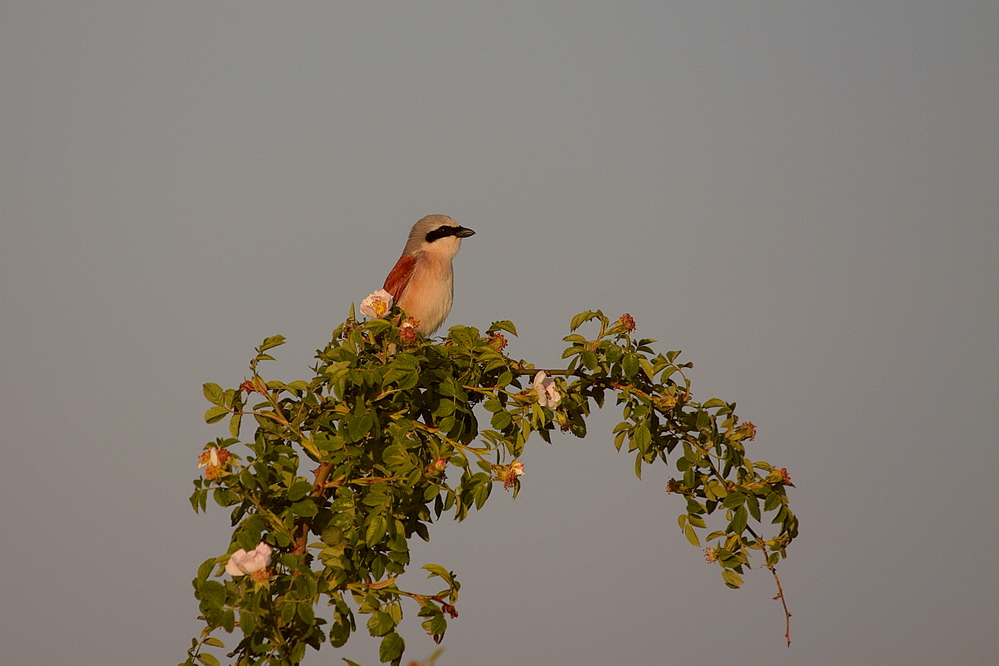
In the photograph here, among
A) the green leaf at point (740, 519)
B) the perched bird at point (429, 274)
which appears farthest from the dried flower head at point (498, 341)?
the perched bird at point (429, 274)

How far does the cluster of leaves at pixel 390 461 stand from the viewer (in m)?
3.30

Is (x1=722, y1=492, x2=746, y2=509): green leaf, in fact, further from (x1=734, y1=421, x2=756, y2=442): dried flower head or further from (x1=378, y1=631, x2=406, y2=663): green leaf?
(x1=378, y1=631, x2=406, y2=663): green leaf

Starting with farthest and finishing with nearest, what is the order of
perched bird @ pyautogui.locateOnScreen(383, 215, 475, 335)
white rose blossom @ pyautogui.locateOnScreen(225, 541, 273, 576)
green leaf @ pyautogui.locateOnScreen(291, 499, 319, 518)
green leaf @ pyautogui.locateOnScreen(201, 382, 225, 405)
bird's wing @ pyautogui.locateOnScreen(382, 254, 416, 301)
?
bird's wing @ pyautogui.locateOnScreen(382, 254, 416, 301) < perched bird @ pyautogui.locateOnScreen(383, 215, 475, 335) < green leaf @ pyautogui.locateOnScreen(201, 382, 225, 405) < green leaf @ pyautogui.locateOnScreen(291, 499, 319, 518) < white rose blossom @ pyautogui.locateOnScreen(225, 541, 273, 576)

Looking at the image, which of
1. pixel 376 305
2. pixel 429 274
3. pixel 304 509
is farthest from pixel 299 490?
pixel 429 274

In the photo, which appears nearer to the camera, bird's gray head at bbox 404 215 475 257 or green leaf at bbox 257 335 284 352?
green leaf at bbox 257 335 284 352

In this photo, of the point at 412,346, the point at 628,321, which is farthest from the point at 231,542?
the point at 628,321

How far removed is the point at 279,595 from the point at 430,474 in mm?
652

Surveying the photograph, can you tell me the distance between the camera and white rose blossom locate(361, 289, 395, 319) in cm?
402

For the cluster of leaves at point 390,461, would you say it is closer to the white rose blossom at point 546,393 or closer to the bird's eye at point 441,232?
the white rose blossom at point 546,393

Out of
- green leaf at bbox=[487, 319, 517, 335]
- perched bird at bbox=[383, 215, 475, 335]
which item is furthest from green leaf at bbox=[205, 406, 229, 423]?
perched bird at bbox=[383, 215, 475, 335]

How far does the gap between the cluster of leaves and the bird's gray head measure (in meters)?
2.29

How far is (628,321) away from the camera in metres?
3.86

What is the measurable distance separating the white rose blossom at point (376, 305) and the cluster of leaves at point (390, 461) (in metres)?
0.19

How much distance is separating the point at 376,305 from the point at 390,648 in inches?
54.9
